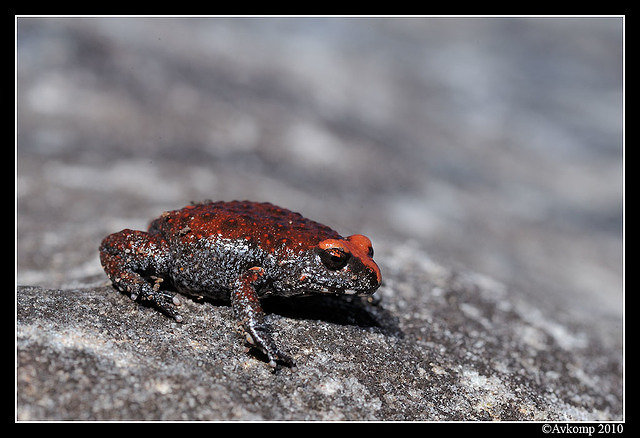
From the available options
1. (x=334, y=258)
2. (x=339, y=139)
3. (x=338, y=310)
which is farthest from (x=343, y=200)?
(x=334, y=258)

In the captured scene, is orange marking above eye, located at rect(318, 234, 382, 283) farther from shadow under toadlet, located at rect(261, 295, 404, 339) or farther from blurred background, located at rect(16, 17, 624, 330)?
blurred background, located at rect(16, 17, 624, 330)

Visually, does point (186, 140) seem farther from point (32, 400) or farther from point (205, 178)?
point (32, 400)

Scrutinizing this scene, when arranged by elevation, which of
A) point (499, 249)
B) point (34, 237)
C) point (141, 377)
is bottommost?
point (499, 249)

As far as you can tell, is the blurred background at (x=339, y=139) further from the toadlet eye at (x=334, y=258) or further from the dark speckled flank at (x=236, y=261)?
the toadlet eye at (x=334, y=258)

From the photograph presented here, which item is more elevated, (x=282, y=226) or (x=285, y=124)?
(x=282, y=226)

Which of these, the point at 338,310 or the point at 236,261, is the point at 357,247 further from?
the point at 236,261

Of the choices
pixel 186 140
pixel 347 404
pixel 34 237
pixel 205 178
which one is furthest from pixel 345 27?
pixel 347 404

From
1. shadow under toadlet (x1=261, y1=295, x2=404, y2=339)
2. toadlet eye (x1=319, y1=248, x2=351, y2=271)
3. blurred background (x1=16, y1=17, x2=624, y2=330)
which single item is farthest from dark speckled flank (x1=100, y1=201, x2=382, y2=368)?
blurred background (x1=16, y1=17, x2=624, y2=330)
